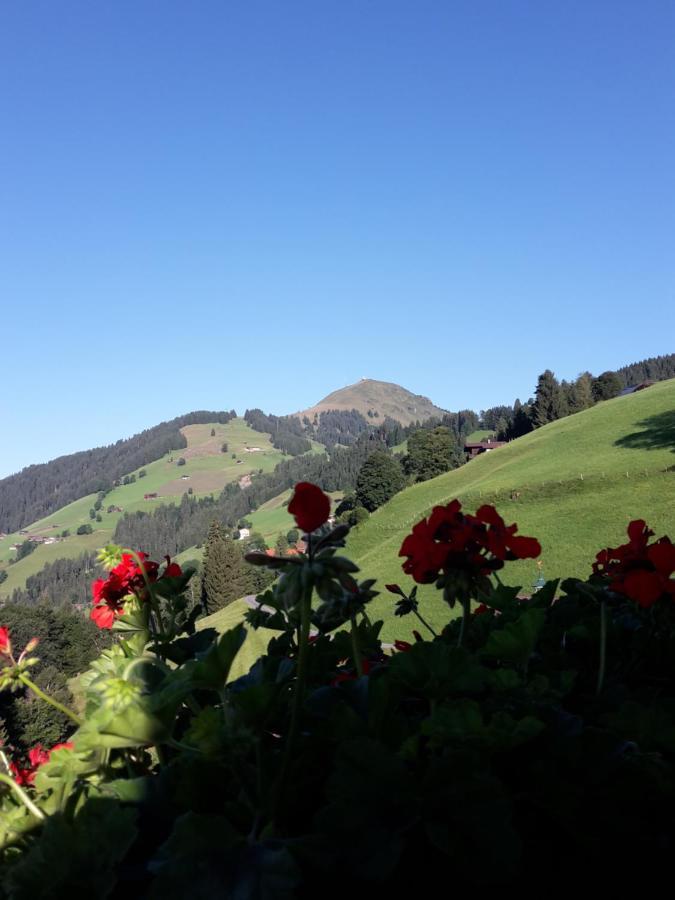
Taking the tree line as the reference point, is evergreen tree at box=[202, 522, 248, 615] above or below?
below

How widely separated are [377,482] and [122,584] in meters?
72.0

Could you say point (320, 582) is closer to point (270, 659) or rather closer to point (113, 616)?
point (270, 659)

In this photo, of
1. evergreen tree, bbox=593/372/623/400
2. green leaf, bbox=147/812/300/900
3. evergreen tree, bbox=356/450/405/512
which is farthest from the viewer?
evergreen tree, bbox=593/372/623/400

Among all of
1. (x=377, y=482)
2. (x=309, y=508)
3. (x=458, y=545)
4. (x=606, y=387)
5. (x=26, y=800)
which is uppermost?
(x=606, y=387)

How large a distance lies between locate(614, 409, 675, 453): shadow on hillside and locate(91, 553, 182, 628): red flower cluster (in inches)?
1698

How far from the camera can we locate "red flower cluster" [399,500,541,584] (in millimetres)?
1585

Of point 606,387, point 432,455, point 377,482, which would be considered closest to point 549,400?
point 606,387

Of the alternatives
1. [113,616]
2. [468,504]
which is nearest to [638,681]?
[113,616]

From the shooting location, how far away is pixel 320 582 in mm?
1068

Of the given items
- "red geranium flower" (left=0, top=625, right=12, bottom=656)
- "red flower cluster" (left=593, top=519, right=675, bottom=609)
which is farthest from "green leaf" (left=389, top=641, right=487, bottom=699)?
"red geranium flower" (left=0, top=625, right=12, bottom=656)

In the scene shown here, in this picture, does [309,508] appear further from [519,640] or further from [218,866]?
[519,640]

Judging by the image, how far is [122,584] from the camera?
2.35 metres

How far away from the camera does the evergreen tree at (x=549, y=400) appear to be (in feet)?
258

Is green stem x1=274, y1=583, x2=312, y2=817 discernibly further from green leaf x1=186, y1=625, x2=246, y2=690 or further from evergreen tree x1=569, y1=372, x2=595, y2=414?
evergreen tree x1=569, y1=372, x2=595, y2=414
